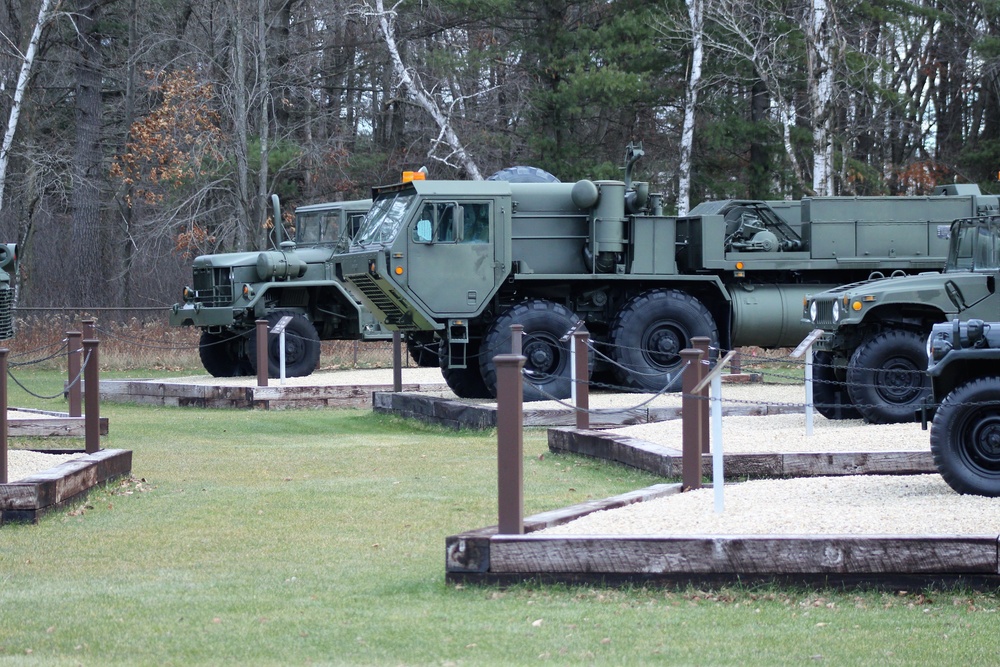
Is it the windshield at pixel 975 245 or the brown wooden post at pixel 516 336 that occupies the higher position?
the windshield at pixel 975 245

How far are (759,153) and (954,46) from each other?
26.6 feet

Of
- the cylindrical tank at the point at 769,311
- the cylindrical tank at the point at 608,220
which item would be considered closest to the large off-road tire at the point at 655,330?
the cylindrical tank at the point at 769,311

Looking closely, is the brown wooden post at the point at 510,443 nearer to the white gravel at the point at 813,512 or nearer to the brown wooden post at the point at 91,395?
the white gravel at the point at 813,512

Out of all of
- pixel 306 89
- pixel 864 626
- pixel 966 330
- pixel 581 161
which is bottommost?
pixel 864 626

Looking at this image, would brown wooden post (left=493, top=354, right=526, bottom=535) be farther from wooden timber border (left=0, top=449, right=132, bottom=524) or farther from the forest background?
the forest background

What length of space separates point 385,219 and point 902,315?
6516 millimetres

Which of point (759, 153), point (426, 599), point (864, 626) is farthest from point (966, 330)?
point (759, 153)

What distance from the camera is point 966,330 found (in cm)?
856

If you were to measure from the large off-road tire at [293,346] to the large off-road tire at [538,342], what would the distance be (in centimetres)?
601

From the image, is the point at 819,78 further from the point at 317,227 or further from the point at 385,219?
the point at 385,219

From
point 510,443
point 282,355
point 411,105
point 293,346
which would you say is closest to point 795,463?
point 510,443

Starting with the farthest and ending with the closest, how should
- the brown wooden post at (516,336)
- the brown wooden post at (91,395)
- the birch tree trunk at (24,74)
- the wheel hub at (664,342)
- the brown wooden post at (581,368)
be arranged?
the birch tree trunk at (24,74)
the wheel hub at (664,342)
the brown wooden post at (516,336)
the brown wooden post at (581,368)
the brown wooden post at (91,395)

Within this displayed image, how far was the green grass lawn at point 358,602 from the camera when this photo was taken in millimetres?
5922

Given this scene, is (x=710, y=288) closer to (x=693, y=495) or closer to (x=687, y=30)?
(x=693, y=495)
